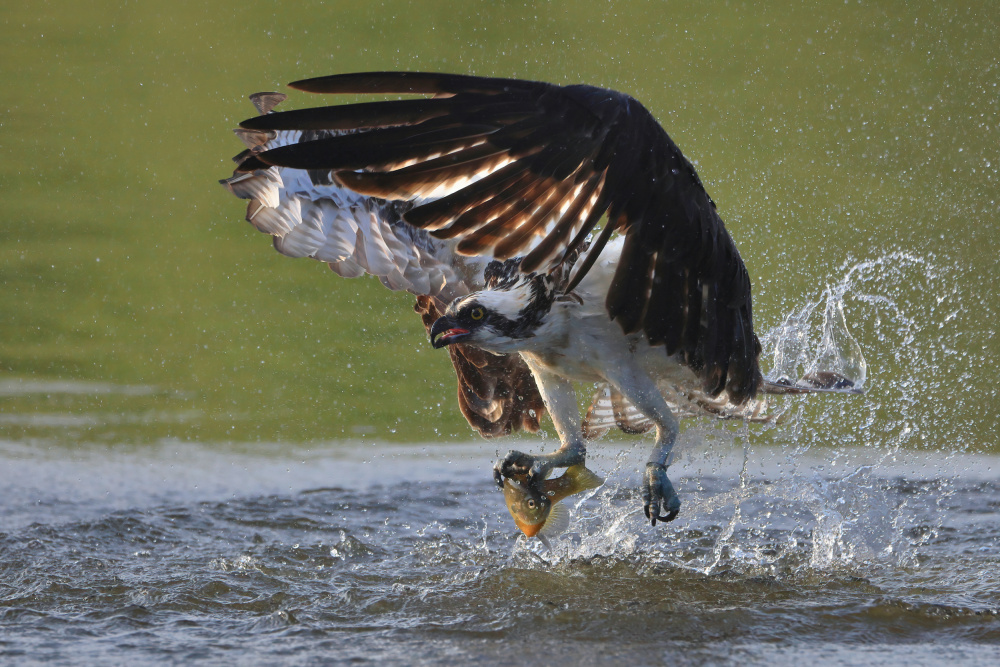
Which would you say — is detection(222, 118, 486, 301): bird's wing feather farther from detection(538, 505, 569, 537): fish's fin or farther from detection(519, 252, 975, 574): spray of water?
detection(519, 252, 975, 574): spray of water

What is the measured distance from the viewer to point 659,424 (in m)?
4.40

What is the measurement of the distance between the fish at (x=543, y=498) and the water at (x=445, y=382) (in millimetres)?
144

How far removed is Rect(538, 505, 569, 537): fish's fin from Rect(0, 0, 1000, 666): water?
0.10 m

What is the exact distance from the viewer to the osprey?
10.6 ft

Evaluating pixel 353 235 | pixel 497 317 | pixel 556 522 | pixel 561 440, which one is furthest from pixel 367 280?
pixel 497 317

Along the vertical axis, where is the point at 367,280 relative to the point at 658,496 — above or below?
above

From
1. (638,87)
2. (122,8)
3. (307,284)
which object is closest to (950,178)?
(638,87)

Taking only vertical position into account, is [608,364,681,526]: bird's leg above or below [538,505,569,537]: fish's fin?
above

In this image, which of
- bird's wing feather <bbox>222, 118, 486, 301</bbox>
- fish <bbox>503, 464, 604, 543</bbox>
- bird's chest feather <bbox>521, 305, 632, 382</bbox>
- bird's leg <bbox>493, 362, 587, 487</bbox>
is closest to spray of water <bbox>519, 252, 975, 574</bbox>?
fish <bbox>503, 464, 604, 543</bbox>

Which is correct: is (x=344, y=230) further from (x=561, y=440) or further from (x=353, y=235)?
(x=561, y=440)

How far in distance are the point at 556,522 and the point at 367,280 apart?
4.47 metres

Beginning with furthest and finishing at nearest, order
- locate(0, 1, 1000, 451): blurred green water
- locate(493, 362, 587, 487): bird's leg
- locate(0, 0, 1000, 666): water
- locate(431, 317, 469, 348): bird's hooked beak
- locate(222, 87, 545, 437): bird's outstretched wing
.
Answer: locate(0, 1, 1000, 451): blurred green water < locate(222, 87, 545, 437): bird's outstretched wing < locate(493, 362, 587, 487): bird's leg < locate(431, 317, 469, 348): bird's hooked beak < locate(0, 0, 1000, 666): water

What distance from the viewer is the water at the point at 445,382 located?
3.78 metres

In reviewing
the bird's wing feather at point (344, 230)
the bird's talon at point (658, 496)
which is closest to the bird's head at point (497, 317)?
the bird's talon at point (658, 496)
